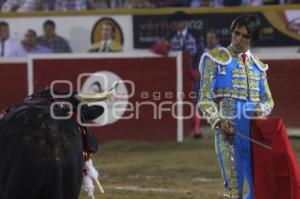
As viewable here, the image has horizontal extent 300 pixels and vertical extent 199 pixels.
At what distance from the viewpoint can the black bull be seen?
135 inches

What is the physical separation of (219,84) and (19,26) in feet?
26.6

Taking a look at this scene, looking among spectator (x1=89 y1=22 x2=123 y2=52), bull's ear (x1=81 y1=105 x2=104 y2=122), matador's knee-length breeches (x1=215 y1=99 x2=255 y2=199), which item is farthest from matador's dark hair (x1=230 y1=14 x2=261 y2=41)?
spectator (x1=89 y1=22 x2=123 y2=52)

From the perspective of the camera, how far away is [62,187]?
3.50 metres

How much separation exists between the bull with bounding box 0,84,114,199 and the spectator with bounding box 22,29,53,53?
25.0ft

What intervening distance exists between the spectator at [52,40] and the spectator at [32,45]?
3.0 inches

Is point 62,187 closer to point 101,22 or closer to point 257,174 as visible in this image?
point 257,174

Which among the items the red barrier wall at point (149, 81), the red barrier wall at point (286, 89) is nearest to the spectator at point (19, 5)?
the red barrier wall at point (149, 81)

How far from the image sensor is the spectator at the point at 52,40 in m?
11.2

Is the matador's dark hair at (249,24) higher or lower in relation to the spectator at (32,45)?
higher

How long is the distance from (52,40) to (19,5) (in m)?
1.67

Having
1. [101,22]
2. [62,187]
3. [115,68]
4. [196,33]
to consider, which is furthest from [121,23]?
[62,187]

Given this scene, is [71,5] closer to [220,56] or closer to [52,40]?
[52,40]

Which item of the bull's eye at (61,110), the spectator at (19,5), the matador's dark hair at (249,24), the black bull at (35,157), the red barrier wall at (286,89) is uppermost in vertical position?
the spectator at (19,5)

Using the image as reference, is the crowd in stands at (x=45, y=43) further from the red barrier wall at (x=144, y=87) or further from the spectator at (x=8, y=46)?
the red barrier wall at (x=144, y=87)
